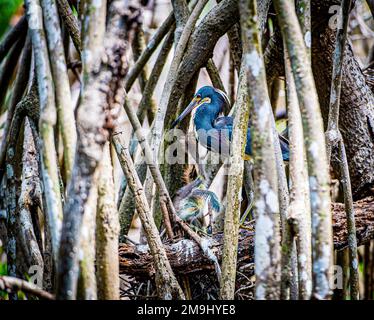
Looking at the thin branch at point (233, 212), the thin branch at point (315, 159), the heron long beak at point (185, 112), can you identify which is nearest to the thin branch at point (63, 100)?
the thin branch at point (315, 159)

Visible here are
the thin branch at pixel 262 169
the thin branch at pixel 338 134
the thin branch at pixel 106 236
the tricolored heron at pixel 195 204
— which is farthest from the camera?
the tricolored heron at pixel 195 204

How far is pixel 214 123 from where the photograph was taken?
3.95m

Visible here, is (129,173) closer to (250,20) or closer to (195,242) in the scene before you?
(195,242)

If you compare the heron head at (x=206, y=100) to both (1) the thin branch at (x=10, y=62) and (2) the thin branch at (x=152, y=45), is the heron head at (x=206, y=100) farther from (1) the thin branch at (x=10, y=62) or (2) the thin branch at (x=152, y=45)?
(1) the thin branch at (x=10, y=62)

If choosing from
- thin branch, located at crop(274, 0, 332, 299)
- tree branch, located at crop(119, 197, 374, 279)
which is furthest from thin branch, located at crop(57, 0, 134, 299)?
tree branch, located at crop(119, 197, 374, 279)

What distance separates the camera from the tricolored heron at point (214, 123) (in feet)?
12.4

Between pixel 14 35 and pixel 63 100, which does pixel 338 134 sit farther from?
pixel 14 35

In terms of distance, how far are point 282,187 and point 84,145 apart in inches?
43.4

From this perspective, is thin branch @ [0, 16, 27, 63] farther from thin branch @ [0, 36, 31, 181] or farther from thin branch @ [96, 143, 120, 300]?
thin branch @ [96, 143, 120, 300]

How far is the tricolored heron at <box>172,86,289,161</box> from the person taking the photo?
377 centimetres

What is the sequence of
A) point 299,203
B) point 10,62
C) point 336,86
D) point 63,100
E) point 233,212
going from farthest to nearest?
1. point 10,62
2. point 336,86
3. point 233,212
4. point 299,203
5. point 63,100

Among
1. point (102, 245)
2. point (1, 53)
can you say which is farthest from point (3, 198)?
point (102, 245)

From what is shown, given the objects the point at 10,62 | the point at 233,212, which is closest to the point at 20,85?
the point at 10,62

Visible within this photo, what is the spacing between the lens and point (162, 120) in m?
3.28
